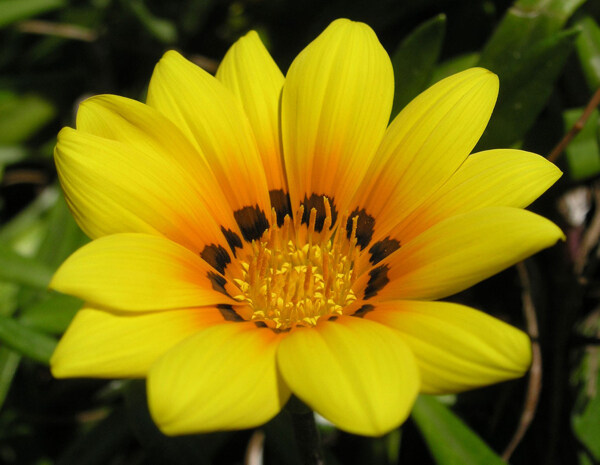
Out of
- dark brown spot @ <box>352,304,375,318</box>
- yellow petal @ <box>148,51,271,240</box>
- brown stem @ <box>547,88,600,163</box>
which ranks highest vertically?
yellow petal @ <box>148,51,271,240</box>

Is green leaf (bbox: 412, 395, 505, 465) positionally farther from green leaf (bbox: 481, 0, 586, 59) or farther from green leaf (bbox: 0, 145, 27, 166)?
green leaf (bbox: 0, 145, 27, 166)

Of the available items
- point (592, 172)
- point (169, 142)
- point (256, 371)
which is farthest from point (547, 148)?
point (256, 371)

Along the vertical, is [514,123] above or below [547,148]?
above

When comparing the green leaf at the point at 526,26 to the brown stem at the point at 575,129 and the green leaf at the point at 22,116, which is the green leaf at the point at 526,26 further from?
the green leaf at the point at 22,116

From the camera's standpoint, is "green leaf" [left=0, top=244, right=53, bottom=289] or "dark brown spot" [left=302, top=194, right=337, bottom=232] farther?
"green leaf" [left=0, top=244, right=53, bottom=289]

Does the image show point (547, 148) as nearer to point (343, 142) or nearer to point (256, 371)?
point (343, 142)

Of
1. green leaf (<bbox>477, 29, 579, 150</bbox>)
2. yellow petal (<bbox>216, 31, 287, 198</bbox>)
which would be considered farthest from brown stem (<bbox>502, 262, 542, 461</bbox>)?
yellow petal (<bbox>216, 31, 287, 198</bbox>)

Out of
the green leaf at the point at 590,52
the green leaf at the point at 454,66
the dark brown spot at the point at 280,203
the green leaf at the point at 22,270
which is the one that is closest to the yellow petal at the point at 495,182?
the dark brown spot at the point at 280,203
